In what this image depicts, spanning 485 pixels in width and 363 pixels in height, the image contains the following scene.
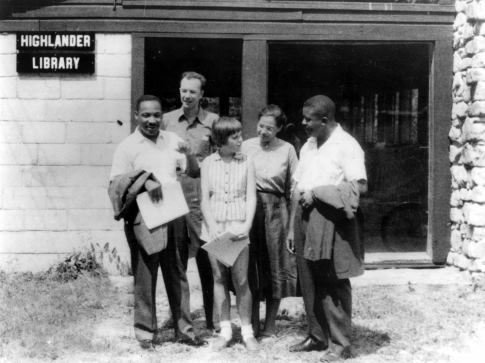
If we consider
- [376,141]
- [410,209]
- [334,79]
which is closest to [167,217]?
[410,209]

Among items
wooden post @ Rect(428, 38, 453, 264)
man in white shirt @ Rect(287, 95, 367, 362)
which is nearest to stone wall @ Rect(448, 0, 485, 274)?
wooden post @ Rect(428, 38, 453, 264)

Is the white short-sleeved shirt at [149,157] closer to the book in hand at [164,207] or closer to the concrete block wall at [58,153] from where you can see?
the book in hand at [164,207]

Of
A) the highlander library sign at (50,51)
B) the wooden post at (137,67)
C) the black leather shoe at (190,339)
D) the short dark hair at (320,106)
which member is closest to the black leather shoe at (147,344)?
the black leather shoe at (190,339)

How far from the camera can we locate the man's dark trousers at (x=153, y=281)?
4.43 metres

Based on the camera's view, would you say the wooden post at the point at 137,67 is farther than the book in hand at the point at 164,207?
Result: Yes

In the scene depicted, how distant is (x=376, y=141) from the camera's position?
30.0 feet

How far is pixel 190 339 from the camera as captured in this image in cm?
451

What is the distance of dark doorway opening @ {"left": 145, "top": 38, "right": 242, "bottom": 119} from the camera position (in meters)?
7.11

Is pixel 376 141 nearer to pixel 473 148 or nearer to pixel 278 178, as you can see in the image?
pixel 473 148

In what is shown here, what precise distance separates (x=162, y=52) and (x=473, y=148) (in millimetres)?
3611

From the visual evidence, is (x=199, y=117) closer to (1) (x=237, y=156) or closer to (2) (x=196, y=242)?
(1) (x=237, y=156)

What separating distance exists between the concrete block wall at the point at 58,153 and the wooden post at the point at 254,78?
1.19 meters

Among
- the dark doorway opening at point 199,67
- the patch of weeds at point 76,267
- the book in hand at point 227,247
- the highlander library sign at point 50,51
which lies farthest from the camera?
the dark doorway opening at point 199,67

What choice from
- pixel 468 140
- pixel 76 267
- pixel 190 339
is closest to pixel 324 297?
pixel 190 339
